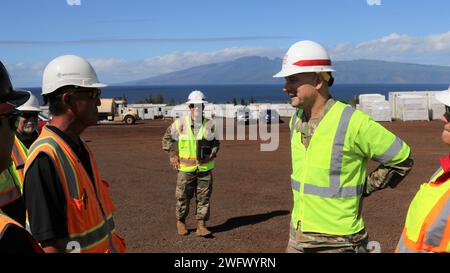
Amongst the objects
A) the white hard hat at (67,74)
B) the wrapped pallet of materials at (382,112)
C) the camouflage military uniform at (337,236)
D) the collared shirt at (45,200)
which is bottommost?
the wrapped pallet of materials at (382,112)

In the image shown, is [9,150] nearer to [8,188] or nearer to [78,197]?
[78,197]

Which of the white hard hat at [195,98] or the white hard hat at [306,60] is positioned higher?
the white hard hat at [306,60]

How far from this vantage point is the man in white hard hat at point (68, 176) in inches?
100

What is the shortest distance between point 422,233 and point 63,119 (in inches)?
90.1

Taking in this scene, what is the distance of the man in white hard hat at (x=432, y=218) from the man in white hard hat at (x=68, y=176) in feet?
6.05

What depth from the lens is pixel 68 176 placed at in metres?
2.70

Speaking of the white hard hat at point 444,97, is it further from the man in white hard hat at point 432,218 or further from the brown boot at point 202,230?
the brown boot at point 202,230

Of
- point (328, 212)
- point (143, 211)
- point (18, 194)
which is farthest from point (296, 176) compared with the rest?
point (143, 211)

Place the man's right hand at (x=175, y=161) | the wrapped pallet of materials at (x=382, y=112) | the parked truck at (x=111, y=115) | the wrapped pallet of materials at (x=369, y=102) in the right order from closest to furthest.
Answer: the man's right hand at (x=175, y=161)
the wrapped pallet of materials at (x=382, y=112)
the wrapped pallet of materials at (x=369, y=102)
the parked truck at (x=111, y=115)

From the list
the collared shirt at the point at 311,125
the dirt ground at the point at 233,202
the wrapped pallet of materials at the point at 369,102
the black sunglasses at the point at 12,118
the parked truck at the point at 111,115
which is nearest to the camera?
the black sunglasses at the point at 12,118

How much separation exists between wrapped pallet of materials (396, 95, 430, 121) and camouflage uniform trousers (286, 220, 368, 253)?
3380cm

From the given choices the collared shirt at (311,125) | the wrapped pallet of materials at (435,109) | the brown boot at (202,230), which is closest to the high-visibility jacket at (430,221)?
the collared shirt at (311,125)

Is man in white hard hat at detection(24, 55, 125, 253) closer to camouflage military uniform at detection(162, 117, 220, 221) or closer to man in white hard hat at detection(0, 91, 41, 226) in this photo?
man in white hard hat at detection(0, 91, 41, 226)

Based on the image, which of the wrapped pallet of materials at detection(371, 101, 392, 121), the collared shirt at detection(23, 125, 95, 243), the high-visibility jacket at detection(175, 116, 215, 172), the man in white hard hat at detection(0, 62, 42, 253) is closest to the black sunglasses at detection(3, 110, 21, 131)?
the man in white hard hat at detection(0, 62, 42, 253)
